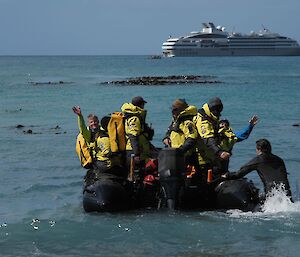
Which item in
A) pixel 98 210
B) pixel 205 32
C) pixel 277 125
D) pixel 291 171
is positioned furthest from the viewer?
pixel 205 32

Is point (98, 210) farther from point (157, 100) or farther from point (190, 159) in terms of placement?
point (157, 100)

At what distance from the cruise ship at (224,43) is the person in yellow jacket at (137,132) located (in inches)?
5477

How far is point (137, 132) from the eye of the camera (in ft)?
38.9

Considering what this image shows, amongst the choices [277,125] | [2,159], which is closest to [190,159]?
[2,159]

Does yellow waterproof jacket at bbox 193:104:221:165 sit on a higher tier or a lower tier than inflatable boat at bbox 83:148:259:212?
higher

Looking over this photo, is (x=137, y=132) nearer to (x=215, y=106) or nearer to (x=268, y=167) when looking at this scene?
(x=215, y=106)

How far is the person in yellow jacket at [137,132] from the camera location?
11.8 m

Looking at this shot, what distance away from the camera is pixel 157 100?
4319cm

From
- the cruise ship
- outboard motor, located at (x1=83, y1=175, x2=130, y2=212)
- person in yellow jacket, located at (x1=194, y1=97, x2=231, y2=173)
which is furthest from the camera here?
the cruise ship

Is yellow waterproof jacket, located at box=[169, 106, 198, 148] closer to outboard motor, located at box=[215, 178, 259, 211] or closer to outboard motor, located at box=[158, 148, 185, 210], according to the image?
outboard motor, located at box=[158, 148, 185, 210]

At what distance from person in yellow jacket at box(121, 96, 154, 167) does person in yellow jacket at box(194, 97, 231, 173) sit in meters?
0.89

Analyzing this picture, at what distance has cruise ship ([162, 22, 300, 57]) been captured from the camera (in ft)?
493

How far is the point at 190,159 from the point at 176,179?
25.7 inches

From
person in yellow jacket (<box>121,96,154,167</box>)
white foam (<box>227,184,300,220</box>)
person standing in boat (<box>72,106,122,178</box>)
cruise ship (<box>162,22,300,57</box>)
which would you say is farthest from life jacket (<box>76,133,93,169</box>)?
cruise ship (<box>162,22,300,57</box>)
